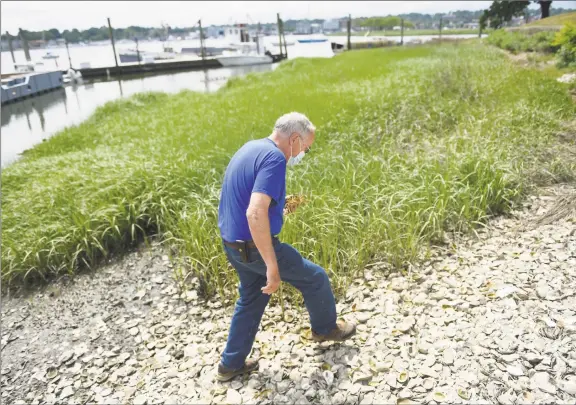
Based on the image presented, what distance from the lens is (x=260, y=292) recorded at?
3031 mm

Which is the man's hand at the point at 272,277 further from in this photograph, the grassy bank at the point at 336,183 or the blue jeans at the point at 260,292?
the grassy bank at the point at 336,183

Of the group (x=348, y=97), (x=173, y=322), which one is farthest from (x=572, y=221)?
(x=348, y=97)

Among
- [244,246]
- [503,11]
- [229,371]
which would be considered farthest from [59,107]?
[244,246]

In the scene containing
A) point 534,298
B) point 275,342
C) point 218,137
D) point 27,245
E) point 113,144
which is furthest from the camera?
point 113,144

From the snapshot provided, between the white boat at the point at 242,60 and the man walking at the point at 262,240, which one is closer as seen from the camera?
the man walking at the point at 262,240

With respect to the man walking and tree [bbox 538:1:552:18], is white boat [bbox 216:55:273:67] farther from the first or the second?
the man walking

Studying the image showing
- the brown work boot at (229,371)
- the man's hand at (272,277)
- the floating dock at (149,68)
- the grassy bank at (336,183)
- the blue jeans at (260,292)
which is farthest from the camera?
the floating dock at (149,68)

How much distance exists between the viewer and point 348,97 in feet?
38.4

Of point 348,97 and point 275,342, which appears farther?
point 348,97

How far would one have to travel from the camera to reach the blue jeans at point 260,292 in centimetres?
285

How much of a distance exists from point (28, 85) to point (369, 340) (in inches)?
1406

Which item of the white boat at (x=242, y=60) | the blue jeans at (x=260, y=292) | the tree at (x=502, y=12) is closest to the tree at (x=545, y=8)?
the tree at (x=502, y=12)

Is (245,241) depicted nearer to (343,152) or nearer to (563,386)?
(563,386)

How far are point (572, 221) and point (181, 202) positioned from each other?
4.94 m
